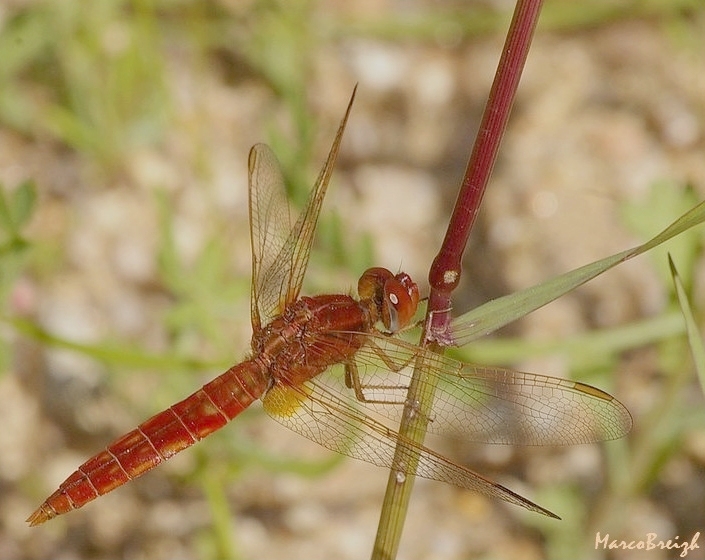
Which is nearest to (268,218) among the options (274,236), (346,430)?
(274,236)

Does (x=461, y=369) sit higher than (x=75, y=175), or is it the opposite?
(x=75, y=175)

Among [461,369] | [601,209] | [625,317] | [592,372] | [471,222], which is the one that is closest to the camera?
[471,222]

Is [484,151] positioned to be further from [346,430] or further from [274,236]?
[274,236]

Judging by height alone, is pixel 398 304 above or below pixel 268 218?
below

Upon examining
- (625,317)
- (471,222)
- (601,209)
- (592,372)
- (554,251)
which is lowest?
(471,222)

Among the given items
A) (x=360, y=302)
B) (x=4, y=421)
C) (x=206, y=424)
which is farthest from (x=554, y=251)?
(x=4, y=421)

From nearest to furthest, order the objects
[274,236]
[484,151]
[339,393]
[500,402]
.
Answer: [484,151]
[500,402]
[339,393]
[274,236]

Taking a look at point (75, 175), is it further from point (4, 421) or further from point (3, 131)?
point (4, 421)
